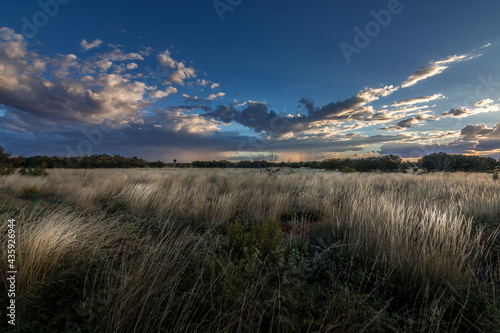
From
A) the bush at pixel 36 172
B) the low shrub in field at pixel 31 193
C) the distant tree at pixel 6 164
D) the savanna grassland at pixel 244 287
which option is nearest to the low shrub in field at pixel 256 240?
the savanna grassland at pixel 244 287

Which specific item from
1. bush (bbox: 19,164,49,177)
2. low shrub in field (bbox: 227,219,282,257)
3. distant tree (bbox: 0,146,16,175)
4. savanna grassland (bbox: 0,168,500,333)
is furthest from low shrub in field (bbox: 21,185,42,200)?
distant tree (bbox: 0,146,16,175)

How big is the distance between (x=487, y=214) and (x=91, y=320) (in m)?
7.93

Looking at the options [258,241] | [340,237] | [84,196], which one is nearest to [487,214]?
[340,237]

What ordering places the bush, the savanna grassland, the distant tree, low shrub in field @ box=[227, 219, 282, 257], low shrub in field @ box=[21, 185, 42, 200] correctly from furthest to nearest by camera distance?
the bush, the distant tree, low shrub in field @ box=[21, 185, 42, 200], low shrub in field @ box=[227, 219, 282, 257], the savanna grassland

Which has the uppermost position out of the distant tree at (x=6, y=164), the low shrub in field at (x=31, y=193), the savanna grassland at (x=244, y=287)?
the distant tree at (x=6, y=164)

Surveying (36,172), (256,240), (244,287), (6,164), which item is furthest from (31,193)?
(6,164)

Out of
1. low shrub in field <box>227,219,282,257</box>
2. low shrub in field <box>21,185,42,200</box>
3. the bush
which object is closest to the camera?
low shrub in field <box>227,219,282,257</box>

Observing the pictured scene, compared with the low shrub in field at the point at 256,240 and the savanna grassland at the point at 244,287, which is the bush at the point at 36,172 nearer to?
the savanna grassland at the point at 244,287

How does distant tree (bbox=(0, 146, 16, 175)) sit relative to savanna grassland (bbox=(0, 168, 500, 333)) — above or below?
above

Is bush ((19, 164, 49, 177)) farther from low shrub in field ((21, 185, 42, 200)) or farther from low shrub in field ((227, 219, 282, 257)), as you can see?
low shrub in field ((227, 219, 282, 257))

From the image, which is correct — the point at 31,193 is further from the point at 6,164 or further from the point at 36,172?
the point at 6,164

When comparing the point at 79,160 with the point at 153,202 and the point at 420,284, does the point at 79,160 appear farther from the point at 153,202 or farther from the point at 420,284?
the point at 420,284

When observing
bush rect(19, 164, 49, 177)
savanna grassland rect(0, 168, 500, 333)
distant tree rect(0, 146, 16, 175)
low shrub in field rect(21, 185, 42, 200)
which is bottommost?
savanna grassland rect(0, 168, 500, 333)

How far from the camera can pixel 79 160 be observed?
119 feet
